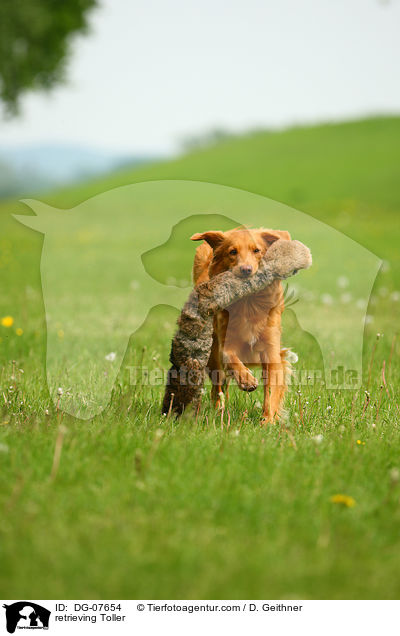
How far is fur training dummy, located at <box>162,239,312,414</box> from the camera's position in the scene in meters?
4.02

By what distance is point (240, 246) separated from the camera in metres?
4.01

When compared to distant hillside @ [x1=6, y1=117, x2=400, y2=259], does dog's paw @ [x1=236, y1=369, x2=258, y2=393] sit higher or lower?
lower

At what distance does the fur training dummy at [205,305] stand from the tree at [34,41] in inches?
919

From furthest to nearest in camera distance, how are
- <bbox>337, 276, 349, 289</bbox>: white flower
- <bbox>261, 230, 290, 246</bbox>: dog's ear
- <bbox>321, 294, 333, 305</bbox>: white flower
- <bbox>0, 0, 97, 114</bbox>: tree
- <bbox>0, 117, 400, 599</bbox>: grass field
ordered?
<bbox>0, 0, 97, 114</bbox>: tree
<bbox>321, 294, 333, 305</bbox>: white flower
<bbox>337, 276, 349, 289</bbox>: white flower
<bbox>261, 230, 290, 246</bbox>: dog's ear
<bbox>0, 117, 400, 599</bbox>: grass field

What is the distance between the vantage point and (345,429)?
4082mm

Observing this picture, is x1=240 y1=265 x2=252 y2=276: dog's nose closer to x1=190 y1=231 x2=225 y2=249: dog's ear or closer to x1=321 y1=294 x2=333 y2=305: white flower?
x1=190 y1=231 x2=225 y2=249: dog's ear

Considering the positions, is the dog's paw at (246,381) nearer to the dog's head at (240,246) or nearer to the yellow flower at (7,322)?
the dog's head at (240,246)

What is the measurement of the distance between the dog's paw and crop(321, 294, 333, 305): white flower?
13.9ft

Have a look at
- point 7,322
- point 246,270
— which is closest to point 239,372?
point 246,270

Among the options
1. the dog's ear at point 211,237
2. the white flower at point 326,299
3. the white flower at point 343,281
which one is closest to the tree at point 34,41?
the white flower at point 326,299

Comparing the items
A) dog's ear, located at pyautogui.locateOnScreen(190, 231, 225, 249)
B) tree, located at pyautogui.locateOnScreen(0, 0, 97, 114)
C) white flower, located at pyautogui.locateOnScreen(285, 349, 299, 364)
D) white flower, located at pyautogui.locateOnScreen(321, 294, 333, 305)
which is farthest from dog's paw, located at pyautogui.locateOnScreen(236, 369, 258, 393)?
tree, located at pyautogui.locateOnScreen(0, 0, 97, 114)

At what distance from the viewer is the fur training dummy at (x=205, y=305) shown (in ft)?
13.2
